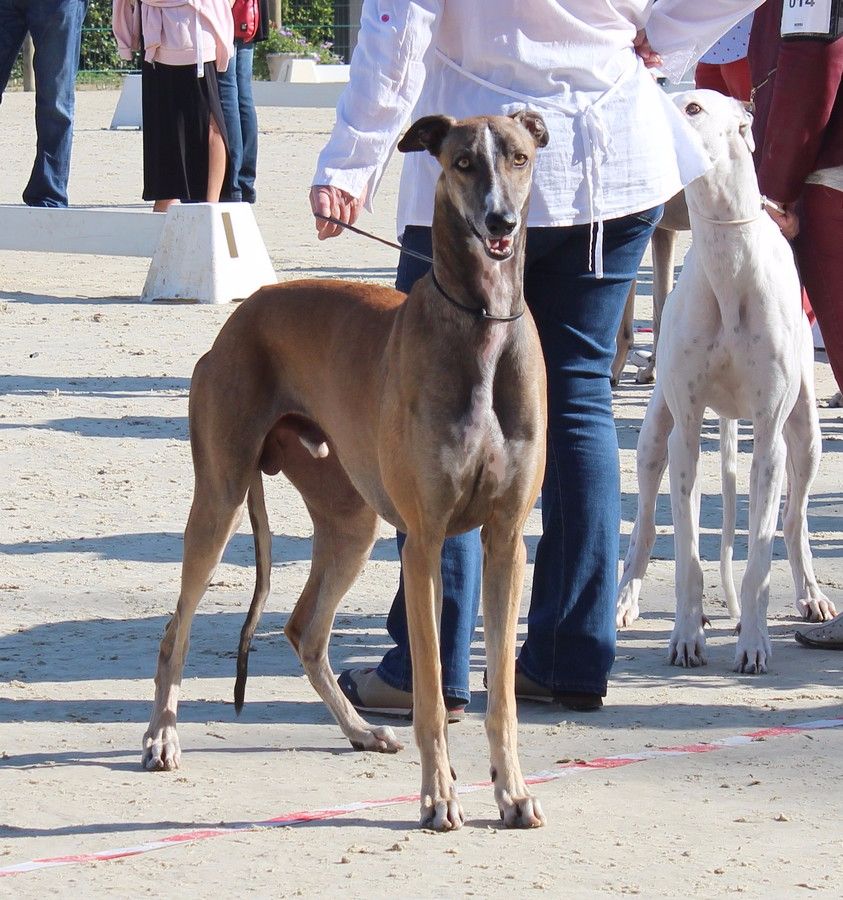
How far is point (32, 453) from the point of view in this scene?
6980mm

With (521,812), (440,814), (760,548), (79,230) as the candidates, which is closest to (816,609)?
(760,548)

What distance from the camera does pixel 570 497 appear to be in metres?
4.37

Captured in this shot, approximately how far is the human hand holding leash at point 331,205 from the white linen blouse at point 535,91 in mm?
A: 19

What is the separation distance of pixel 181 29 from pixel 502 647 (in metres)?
7.82

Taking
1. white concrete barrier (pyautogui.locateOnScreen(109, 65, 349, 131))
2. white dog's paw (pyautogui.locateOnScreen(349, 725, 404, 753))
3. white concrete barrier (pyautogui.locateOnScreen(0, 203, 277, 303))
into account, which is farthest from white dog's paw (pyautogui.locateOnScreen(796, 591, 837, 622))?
white concrete barrier (pyautogui.locateOnScreen(109, 65, 349, 131))

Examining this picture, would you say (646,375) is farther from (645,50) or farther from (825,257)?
(645,50)

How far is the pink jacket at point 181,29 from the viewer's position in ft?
34.8

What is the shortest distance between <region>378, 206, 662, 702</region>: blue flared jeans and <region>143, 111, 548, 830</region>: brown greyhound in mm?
295

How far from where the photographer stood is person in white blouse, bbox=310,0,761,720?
3.96m

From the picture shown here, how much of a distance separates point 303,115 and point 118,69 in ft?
29.9

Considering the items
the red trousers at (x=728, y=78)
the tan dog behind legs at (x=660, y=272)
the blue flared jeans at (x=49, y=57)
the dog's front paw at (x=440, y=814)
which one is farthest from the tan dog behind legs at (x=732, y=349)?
the blue flared jeans at (x=49, y=57)

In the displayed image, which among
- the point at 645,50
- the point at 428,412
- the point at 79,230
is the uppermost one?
the point at 645,50

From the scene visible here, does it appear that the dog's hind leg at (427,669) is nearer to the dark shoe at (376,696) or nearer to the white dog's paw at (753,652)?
the dark shoe at (376,696)

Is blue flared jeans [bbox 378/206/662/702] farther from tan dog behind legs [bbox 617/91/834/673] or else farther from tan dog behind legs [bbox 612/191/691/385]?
tan dog behind legs [bbox 612/191/691/385]
